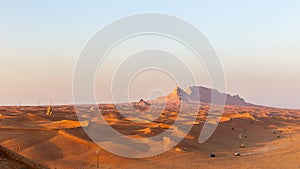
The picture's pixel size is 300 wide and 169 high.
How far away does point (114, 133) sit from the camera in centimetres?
5222

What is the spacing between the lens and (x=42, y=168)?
50.6ft

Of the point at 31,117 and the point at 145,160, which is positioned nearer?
the point at 145,160

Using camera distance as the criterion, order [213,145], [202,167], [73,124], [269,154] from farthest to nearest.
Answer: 1. [73,124]
2. [213,145]
3. [269,154]
4. [202,167]

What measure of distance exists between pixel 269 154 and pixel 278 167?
896 centimetres

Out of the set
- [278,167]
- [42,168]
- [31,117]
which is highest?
[31,117]

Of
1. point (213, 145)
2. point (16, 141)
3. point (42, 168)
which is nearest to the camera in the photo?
point (42, 168)

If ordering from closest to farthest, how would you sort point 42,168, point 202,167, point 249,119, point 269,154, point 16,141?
1. point 42,168
2. point 202,167
3. point 16,141
4. point 269,154
5. point 249,119

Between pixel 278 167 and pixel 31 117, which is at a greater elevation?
pixel 31 117

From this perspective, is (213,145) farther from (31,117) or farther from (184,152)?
(31,117)

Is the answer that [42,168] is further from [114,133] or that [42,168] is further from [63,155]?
[114,133]

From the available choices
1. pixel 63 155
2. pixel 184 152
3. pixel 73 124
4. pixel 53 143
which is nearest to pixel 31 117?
pixel 73 124

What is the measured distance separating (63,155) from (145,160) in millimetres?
10006

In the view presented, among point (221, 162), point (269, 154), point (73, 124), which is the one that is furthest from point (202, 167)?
point (73, 124)

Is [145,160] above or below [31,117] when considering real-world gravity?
below
